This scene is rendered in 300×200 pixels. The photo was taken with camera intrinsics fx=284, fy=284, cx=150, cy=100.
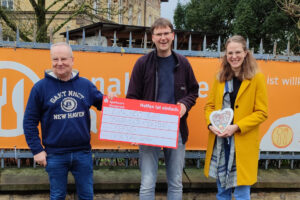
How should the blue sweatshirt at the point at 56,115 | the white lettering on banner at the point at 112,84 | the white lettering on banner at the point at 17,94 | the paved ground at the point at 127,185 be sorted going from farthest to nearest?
the white lettering on banner at the point at 112,84, the white lettering on banner at the point at 17,94, the paved ground at the point at 127,185, the blue sweatshirt at the point at 56,115

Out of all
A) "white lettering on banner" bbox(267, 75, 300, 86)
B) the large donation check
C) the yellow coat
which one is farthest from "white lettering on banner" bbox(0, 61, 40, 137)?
"white lettering on banner" bbox(267, 75, 300, 86)

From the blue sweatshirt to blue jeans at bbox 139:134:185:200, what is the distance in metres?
0.57

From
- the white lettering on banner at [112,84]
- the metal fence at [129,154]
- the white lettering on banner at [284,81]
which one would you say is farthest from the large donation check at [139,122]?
the white lettering on banner at [284,81]

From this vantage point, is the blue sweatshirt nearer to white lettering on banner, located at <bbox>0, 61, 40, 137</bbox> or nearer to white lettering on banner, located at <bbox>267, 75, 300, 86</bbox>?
white lettering on banner, located at <bbox>0, 61, 40, 137</bbox>

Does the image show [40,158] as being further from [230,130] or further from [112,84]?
[230,130]

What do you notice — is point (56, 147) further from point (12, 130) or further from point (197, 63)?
point (197, 63)

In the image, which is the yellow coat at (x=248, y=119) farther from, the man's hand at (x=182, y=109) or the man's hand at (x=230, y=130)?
the man's hand at (x=182, y=109)

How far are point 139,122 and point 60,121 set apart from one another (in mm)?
697

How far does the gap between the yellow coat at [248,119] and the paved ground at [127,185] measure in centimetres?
89

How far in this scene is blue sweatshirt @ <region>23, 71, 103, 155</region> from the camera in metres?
2.39

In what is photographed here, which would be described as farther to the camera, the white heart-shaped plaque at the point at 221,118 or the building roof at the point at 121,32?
the building roof at the point at 121,32

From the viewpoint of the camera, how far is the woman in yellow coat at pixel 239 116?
8.25 ft

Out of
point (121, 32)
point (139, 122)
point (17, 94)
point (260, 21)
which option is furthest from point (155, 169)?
point (260, 21)

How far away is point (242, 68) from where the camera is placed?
2.58 m
